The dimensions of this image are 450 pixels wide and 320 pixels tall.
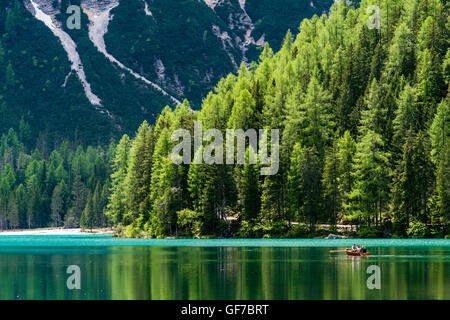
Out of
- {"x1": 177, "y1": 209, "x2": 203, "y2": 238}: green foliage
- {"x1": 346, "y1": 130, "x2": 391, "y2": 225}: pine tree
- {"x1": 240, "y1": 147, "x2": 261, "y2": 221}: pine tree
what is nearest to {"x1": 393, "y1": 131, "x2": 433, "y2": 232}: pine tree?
{"x1": 346, "y1": 130, "x2": 391, "y2": 225}: pine tree

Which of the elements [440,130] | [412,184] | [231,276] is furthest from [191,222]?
[231,276]

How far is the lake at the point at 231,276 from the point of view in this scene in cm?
4694

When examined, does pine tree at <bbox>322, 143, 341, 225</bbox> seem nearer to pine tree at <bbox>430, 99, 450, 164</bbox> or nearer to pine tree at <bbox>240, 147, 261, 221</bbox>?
pine tree at <bbox>240, 147, 261, 221</bbox>

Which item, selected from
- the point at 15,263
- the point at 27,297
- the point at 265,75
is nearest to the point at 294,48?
the point at 265,75

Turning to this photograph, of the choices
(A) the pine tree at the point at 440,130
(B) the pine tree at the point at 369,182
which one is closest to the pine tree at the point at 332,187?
(B) the pine tree at the point at 369,182

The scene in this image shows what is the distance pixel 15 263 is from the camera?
72.1m

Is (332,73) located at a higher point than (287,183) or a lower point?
higher

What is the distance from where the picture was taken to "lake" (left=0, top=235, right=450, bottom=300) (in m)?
46.9

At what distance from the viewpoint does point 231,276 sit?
56781 mm

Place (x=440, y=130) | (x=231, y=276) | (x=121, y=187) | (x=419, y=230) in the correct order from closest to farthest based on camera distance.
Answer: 1. (x=231, y=276)
2. (x=419, y=230)
3. (x=440, y=130)
4. (x=121, y=187)

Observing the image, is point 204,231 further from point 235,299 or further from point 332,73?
point 235,299

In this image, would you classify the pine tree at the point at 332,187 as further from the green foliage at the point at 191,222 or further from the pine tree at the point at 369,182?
the green foliage at the point at 191,222

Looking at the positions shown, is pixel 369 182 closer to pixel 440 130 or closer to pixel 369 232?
pixel 369 232

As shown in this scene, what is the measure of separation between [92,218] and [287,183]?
86.1m
